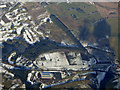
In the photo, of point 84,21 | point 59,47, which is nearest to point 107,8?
point 84,21

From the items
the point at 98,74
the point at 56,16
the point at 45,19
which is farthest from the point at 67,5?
the point at 98,74

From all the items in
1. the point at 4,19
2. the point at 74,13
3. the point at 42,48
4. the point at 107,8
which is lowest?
the point at 42,48

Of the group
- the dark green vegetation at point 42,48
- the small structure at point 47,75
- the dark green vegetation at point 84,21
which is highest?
the dark green vegetation at point 84,21

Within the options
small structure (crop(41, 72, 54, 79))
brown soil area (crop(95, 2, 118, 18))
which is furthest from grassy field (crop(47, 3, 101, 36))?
small structure (crop(41, 72, 54, 79))

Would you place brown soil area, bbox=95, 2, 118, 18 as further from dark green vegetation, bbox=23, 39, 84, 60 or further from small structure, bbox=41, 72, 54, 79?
small structure, bbox=41, 72, 54, 79

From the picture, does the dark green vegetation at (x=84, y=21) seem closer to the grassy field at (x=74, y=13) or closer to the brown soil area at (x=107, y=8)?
the grassy field at (x=74, y=13)

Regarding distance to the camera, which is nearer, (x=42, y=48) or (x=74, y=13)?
(x=42, y=48)

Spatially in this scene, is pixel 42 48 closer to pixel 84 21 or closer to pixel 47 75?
pixel 47 75

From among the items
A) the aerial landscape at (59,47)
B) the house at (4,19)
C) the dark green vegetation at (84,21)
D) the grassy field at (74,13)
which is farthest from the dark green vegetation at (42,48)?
the house at (4,19)

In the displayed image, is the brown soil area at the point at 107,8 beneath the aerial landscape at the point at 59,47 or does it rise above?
above

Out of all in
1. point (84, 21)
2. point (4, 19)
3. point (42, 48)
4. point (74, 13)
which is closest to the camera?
point (42, 48)
